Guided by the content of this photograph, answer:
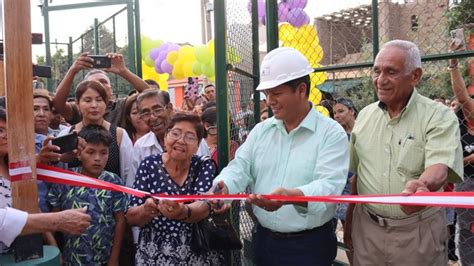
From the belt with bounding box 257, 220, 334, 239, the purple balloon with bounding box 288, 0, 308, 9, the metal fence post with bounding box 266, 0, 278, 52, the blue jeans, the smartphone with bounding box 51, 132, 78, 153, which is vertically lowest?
the blue jeans

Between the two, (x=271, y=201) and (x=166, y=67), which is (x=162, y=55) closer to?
(x=166, y=67)

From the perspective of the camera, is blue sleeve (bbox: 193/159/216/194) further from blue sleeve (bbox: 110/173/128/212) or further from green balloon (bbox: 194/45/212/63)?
green balloon (bbox: 194/45/212/63)

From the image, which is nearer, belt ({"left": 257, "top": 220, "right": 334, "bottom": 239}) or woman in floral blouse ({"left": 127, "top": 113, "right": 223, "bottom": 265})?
belt ({"left": 257, "top": 220, "right": 334, "bottom": 239})

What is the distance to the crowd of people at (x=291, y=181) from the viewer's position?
7.31ft

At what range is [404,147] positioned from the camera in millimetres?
2332

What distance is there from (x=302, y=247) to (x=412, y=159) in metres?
0.70

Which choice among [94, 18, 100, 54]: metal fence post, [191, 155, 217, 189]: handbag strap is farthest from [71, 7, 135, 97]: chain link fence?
[191, 155, 217, 189]: handbag strap

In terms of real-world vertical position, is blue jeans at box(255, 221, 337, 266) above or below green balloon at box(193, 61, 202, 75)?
below

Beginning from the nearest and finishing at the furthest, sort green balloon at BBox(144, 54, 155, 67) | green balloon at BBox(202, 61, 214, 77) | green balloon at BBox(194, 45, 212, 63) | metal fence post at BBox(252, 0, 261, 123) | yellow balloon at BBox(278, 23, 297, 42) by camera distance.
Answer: metal fence post at BBox(252, 0, 261, 123)
yellow balloon at BBox(278, 23, 297, 42)
green balloon at BBox(202, 61, 214, 77)
green balloon at BBox(194, 45, 212, 63)
green balloon at BBox(144, 54, 155, 67)

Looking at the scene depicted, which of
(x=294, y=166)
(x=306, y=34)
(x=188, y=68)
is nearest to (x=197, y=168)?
(x=294, y=166)

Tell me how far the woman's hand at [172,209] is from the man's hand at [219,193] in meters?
0.15

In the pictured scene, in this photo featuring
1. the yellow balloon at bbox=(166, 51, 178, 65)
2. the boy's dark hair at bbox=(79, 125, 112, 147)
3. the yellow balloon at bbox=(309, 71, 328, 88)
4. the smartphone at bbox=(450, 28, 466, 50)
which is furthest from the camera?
the yellow balloon at bbox=(166, 51, 178, 65)

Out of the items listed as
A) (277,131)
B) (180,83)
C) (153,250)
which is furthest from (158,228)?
(180,83)

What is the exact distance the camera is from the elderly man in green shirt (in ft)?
7.45
